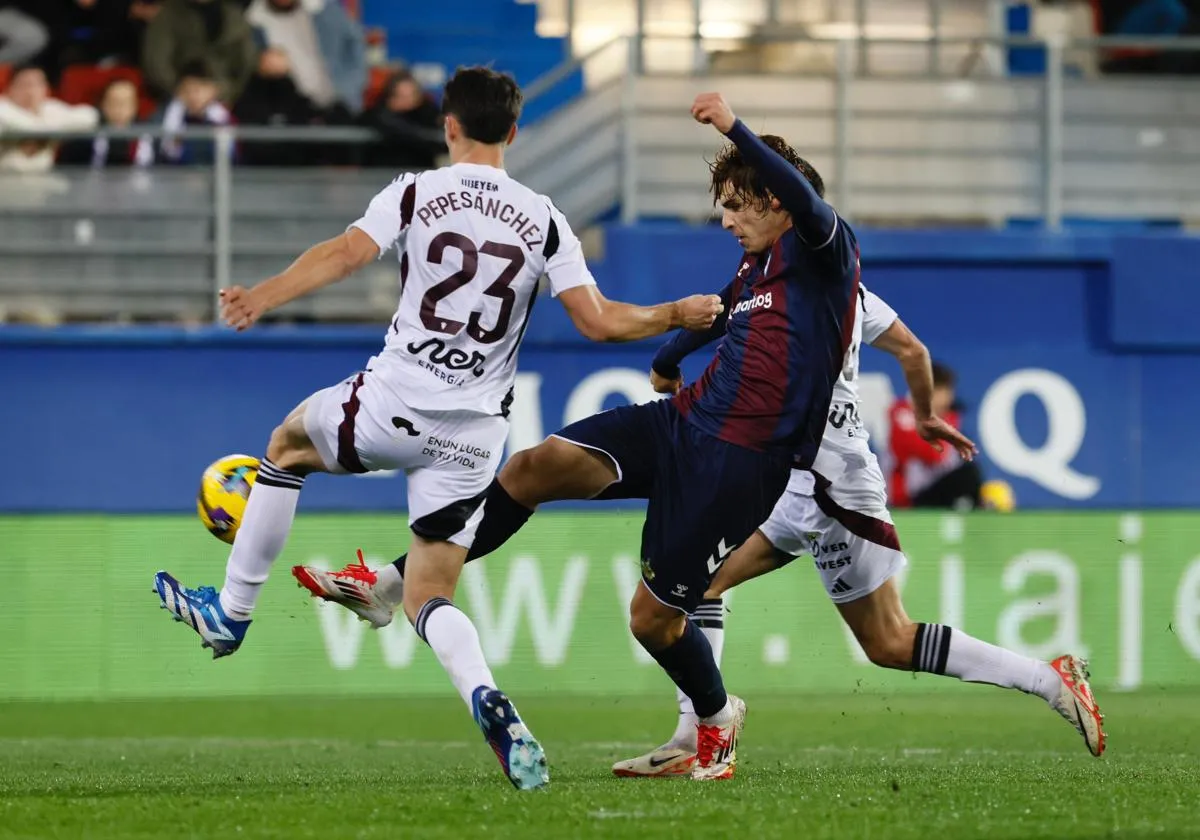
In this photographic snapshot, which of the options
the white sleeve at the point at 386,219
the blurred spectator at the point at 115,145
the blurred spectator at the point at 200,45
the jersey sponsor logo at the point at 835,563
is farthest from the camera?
the blurred spectator at the point at 200,45

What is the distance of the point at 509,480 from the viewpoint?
7316mm

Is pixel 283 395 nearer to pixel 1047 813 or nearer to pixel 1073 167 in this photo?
pixel 1073 167

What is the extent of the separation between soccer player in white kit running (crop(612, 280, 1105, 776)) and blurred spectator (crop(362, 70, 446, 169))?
275 inches

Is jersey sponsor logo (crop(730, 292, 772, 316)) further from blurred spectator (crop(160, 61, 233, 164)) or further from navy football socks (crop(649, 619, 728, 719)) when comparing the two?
blurred spectator (crop(160, 61, 233, 164))

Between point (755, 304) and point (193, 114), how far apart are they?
8364 millimetres

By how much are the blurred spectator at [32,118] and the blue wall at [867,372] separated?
117 centimetres

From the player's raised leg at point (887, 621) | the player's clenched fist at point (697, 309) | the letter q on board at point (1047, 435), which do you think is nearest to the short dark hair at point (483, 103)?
the player's clenched fist at point (697, 309)

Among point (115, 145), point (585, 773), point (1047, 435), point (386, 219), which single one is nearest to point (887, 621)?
point (585, 773)

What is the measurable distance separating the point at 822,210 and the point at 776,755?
2.96m

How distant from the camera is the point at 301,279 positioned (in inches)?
251

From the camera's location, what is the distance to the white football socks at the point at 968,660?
7.48 m

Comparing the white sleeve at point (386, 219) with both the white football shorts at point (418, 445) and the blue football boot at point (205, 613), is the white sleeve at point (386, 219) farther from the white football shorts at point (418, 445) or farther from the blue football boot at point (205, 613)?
the blue football boot at point (205, 613)

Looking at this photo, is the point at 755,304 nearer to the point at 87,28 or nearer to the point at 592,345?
the point at 592,345

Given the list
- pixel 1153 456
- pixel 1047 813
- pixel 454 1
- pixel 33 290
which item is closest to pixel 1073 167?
pixel 1153 456
